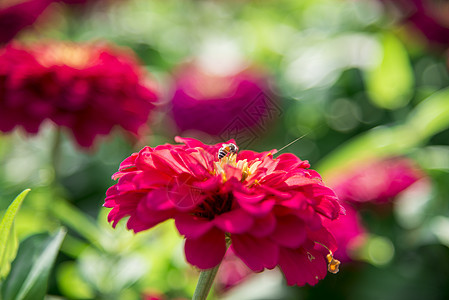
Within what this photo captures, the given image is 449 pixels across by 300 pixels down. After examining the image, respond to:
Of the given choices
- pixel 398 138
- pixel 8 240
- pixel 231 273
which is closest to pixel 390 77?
pixel 398 138

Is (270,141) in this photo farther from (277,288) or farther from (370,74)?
(277,288)

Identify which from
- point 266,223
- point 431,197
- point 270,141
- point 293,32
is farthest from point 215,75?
point 266,223

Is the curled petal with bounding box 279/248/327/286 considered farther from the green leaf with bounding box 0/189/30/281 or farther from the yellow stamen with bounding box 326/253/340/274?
the green leaf with bounding box 0/189/30/281

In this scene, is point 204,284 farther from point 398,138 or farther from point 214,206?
point 398,138

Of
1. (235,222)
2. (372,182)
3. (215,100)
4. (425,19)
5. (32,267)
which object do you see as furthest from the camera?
(425,19)

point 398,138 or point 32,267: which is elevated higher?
point 32,267

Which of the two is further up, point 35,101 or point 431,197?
point 35,101

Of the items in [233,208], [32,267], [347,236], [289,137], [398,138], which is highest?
[233,208]
